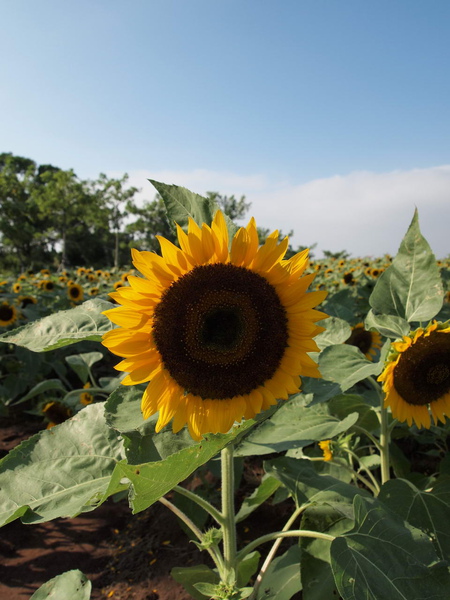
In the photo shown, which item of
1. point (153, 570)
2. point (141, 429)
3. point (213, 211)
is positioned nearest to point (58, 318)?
point (141, 429)

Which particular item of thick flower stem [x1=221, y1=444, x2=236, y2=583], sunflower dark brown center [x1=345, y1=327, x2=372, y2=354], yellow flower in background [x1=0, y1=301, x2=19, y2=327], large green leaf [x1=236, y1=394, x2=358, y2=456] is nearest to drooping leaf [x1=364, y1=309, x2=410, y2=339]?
large green leaf [x1=236, y1=394, x2=358, y2=456]

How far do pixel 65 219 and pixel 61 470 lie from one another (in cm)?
3348

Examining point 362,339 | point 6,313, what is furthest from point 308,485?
point 6,313

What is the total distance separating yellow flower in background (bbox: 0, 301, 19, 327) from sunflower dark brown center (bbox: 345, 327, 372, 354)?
4.27 m

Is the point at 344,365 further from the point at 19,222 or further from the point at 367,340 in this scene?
the point at 19,222

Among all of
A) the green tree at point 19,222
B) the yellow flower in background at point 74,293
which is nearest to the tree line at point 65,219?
the green tree at point 19,222

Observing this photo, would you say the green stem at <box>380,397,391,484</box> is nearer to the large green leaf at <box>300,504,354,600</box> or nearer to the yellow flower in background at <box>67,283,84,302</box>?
the large green leaf at <box>300,504,354,600</box>

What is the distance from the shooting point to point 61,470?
1319 millimetres

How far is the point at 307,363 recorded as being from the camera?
1.25 metres

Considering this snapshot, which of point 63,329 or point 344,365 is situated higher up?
point 63,329

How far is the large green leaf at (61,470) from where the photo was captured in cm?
118

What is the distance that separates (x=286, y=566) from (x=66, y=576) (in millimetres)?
902

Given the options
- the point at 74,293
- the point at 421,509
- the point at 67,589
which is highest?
the point at 74,293

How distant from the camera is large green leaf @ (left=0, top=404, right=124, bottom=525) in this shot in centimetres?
118
